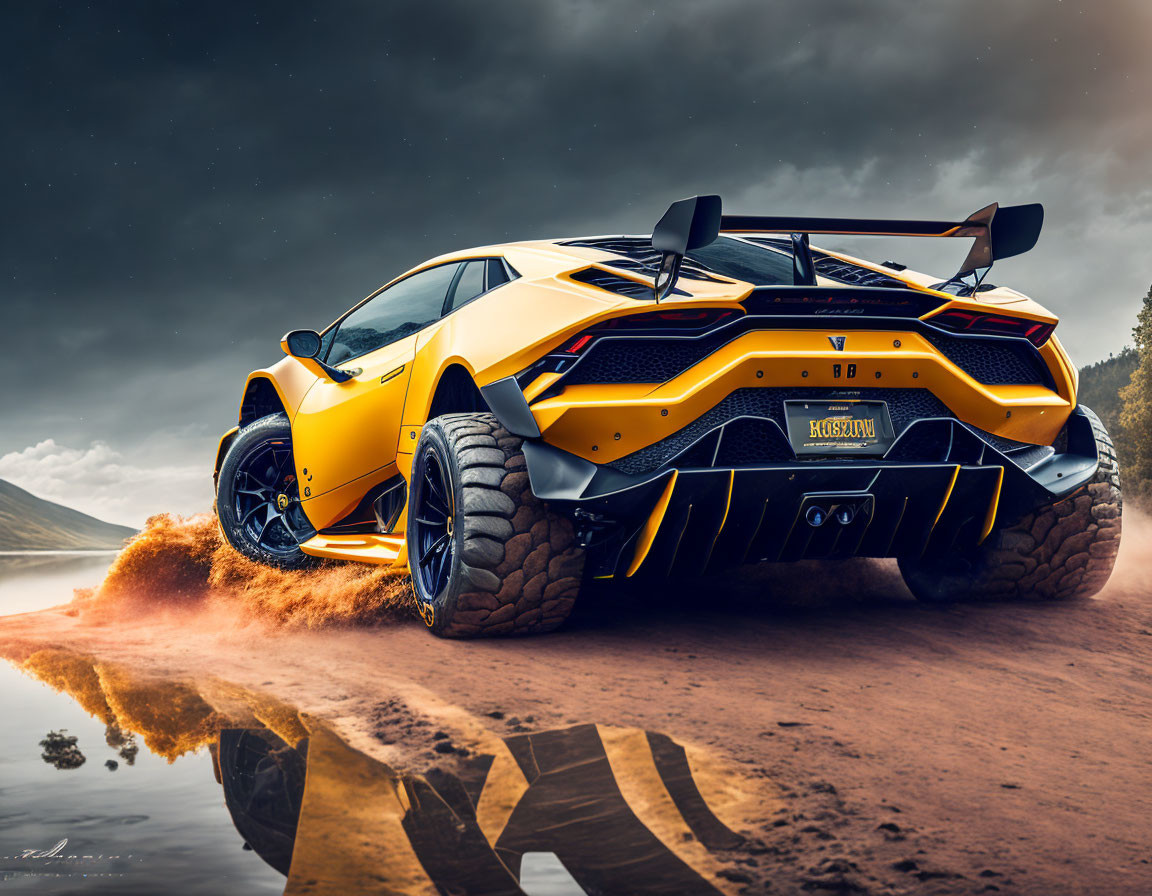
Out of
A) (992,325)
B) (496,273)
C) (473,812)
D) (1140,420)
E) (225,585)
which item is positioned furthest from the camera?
(1140,420)

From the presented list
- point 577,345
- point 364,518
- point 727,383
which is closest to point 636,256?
point 577,345

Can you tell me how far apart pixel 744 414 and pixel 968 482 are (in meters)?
0.95

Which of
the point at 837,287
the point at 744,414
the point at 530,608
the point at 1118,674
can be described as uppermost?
the point at 837,287

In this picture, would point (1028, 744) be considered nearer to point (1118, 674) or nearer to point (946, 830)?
point (946, 830)

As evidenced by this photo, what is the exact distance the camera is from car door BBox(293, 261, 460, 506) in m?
5.03

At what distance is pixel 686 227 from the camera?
11.4 ft

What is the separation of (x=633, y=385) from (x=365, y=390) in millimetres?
2034

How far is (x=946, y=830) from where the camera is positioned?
A: 2.15 metres

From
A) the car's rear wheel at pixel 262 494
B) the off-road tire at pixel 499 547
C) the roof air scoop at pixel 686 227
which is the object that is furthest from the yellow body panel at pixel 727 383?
the car's rear wheel at pixel 262 494

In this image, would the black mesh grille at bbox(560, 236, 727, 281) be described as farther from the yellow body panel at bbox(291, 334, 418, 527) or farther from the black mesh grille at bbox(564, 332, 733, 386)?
the yellow body panel at bbox(291, 334, 418, 527)

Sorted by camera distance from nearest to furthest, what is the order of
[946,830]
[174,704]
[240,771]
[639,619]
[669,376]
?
[946,830] < [240,771] < [174,704] < [669,376] < [639,619]

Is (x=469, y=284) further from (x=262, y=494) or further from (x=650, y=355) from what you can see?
(x=262, y=494)

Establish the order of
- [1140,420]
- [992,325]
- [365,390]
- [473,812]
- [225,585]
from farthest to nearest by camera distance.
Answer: [1140,420] → [225,585] → [365,390] → [992,325] → [473,812]

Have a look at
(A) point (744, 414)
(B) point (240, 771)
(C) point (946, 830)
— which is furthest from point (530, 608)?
(C) point (946, 830)
